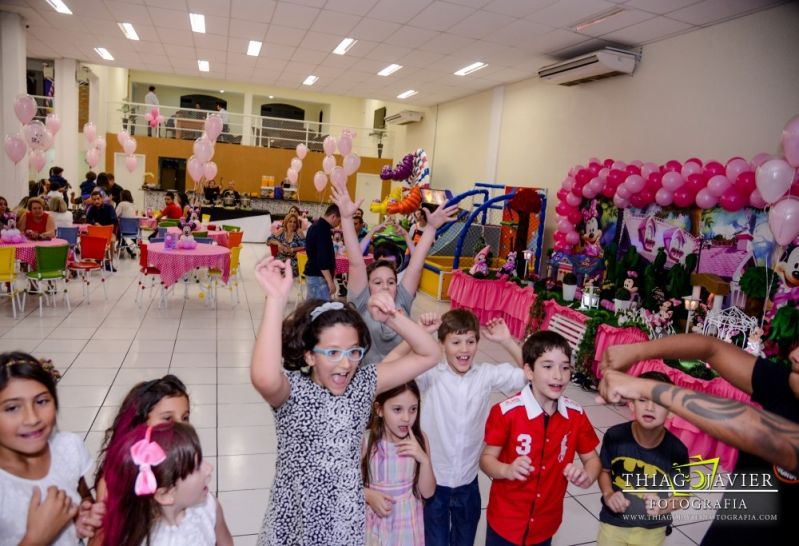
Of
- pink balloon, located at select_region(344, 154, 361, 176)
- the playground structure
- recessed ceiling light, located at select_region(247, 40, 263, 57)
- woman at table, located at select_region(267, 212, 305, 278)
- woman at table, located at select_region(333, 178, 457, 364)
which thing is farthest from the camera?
pink balloon, located at select_region(344, 154, 361, 176)

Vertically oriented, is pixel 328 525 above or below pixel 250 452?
above

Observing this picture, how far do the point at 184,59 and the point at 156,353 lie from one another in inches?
311

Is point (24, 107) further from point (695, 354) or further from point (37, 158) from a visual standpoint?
point (695, 354)

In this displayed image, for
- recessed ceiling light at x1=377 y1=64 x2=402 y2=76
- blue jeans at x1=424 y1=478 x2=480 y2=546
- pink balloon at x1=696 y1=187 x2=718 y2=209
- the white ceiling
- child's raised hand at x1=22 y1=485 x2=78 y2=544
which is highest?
recessed ceiling light at x1=377 y1=64 x2=402 y2=76

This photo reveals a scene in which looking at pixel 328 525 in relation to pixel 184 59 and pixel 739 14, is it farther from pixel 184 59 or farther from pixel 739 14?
pixel 184 59

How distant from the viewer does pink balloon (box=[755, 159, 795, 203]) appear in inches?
170

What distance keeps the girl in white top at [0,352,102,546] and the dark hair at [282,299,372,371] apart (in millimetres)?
688

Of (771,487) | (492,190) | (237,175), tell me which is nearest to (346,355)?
(771,487)

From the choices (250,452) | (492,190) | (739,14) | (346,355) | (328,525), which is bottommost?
(250,452)

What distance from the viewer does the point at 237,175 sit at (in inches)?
667

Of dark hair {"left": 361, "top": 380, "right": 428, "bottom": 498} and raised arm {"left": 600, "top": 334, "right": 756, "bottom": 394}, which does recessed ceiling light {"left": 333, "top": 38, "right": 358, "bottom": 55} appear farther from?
raised arm {"left": 600, "top": 334, "right": 756, "bottom": 394}

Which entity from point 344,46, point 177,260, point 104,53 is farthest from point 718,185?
point 104,53

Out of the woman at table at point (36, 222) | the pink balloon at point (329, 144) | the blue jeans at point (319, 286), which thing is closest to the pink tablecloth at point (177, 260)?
the woman at table at point (36, 222)

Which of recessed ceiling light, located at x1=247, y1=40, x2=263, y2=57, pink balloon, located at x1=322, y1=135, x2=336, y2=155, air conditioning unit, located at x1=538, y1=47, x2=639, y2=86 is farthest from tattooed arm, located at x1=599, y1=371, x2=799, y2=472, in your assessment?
pink balloon, located at x1=322, y1=135, x2=336, y2=155
